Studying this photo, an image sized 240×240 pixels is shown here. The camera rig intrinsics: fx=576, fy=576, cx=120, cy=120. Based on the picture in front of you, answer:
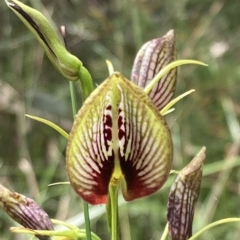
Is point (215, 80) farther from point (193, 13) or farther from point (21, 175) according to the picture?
point (21, 175)

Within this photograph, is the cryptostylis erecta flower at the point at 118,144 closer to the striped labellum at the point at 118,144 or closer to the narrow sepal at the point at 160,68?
the striped labellum at the point at 118,144

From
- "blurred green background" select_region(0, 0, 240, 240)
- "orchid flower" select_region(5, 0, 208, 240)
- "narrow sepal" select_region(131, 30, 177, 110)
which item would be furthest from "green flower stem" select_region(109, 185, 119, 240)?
"blurred green background" select_region(0, 0, 240, 240)

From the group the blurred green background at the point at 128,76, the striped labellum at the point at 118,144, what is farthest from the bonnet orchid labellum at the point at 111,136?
the blurred green background at the point at 128,76

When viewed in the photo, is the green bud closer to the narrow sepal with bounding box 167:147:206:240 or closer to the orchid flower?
the orchid flower

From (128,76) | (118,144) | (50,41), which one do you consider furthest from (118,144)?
(128,76)

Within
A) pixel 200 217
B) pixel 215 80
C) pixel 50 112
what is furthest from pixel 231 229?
pixel 50 112

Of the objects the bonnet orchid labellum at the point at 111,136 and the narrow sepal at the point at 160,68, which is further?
the narrow sepal at the point at 160,68
